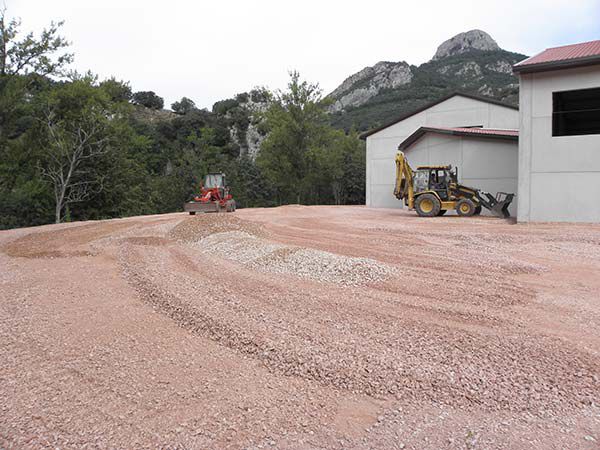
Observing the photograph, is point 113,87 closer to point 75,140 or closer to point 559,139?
point 75,140

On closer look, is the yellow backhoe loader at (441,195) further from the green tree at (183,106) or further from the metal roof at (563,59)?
the green tree at (183,106)

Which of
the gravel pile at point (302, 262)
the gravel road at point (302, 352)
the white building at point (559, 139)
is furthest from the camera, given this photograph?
the white building at point (559, 139)

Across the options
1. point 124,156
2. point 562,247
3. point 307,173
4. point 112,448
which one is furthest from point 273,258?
point 307,173

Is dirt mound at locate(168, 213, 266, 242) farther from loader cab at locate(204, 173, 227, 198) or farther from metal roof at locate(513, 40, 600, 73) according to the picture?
metal roof at locate(513, 40, 600, 73)

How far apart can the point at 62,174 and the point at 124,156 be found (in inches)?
189

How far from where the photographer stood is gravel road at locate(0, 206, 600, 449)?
123 inches

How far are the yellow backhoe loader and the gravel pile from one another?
9.89 meters

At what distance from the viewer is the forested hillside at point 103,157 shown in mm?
23828

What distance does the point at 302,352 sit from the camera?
430 cm

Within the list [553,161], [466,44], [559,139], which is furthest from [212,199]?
[466,44]

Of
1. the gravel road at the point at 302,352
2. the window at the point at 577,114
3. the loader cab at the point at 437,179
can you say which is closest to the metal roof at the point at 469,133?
the loader cab at the point at 437,179

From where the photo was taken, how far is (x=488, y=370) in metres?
3.94

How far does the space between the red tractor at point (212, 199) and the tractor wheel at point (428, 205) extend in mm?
8831

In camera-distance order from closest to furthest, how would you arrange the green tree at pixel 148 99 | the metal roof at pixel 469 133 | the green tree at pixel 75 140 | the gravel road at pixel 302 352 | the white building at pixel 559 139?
1. the gravel road at pixel 302 352
2. the white building at pixel 559 139
3. the metal roof at pixel 469 133
4. the green tree at pixel 75 140
5. the green tree at pixel 148 99
